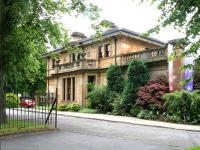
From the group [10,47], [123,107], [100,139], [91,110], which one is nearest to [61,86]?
[91,110]

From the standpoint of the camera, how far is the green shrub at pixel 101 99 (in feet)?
108

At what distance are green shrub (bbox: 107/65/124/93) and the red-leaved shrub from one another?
4247 millimetres

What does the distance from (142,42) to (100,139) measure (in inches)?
1052

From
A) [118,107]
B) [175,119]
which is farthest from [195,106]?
[118,107]

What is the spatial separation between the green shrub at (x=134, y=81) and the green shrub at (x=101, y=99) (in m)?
2.66

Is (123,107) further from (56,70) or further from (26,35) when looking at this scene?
(56,70)

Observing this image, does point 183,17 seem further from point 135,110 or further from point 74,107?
point 74,107

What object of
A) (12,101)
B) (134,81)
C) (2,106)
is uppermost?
(134,81)

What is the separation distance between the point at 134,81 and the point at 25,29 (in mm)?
12817

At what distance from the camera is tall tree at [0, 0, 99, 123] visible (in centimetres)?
1686

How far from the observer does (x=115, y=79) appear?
33781 millimetres

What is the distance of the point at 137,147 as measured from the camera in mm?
11766

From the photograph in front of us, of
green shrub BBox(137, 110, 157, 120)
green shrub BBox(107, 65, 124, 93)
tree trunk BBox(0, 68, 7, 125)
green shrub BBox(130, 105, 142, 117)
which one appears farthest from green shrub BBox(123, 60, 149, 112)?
tree trunk BBox(0, 68, 7, 125)

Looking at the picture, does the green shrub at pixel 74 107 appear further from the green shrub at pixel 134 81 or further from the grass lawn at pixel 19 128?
the grass lawn at pixel 19 128
